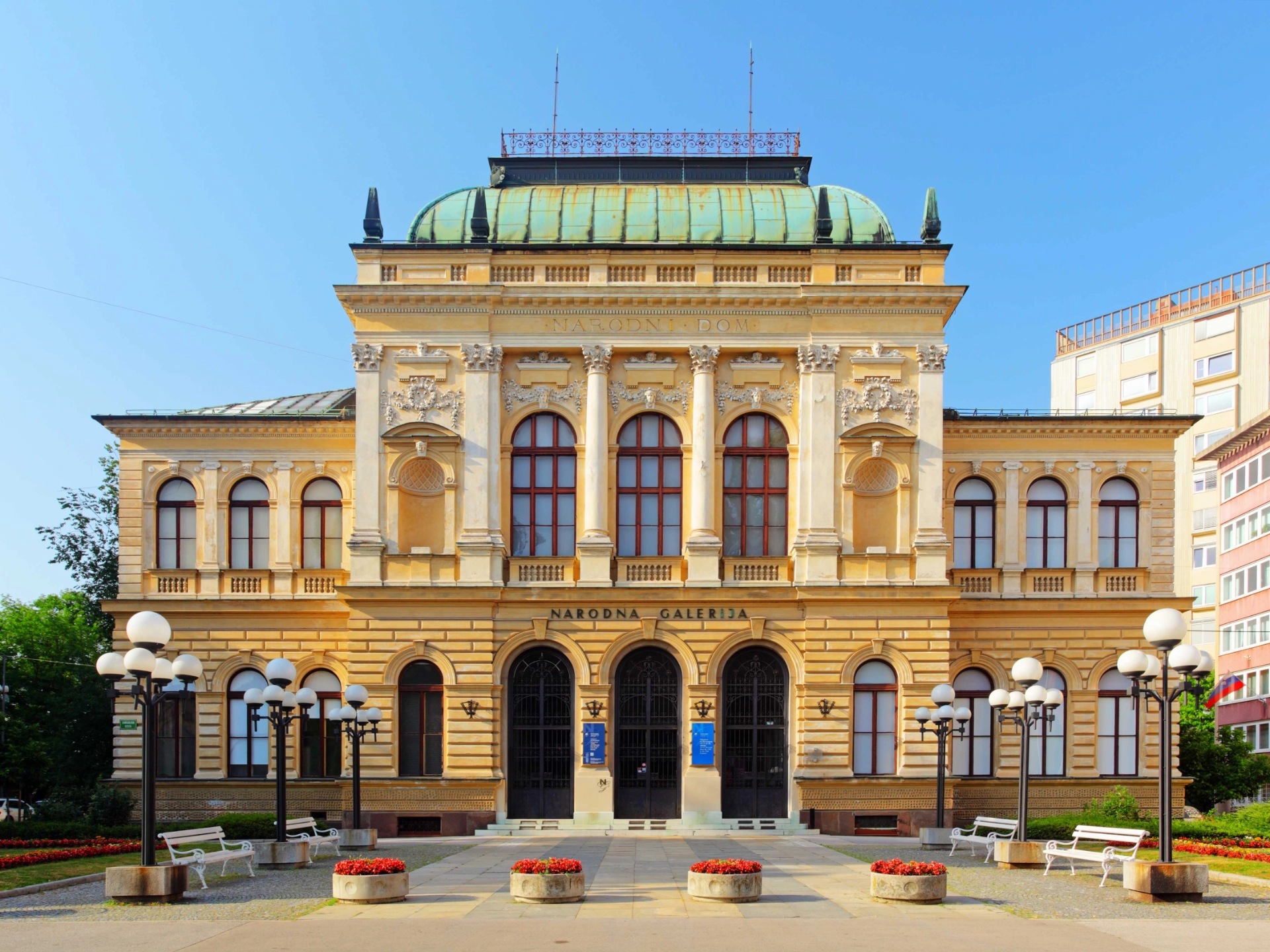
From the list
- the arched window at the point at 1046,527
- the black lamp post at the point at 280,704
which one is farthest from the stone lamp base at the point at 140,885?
the arched window at the point at 1046,527

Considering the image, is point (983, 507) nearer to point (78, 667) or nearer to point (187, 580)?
point (187, 580)

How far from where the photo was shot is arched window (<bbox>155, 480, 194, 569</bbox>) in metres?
45.2

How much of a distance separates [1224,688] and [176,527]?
5691 cm

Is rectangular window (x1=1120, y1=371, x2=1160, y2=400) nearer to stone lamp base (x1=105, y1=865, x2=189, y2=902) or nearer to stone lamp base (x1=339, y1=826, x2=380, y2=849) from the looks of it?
stone lamp base (x1=339, y1=826, x2=380, y2=849)

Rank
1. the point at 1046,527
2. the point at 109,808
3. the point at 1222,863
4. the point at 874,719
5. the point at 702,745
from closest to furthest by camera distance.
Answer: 1. the point at 1222,863
2. the point at 109,808
3. the point at 702,745
4. the point at 874,719
5. the point at 1046,527

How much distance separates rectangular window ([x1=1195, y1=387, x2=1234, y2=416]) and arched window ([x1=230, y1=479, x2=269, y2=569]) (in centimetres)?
6780

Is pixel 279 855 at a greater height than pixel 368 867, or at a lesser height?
lesser

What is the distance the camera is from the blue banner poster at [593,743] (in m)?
41.8

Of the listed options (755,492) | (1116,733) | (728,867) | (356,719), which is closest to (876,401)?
(755,492)

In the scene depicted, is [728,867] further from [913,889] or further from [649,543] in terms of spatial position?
[649,543]

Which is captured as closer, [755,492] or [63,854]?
[63,854]

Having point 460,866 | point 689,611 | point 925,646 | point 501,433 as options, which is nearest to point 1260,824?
point 925,646

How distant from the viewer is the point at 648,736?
4275cm

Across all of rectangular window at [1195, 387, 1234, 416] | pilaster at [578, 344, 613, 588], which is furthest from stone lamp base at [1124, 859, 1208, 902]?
rectangular window at [1195, 387, 1234, 416]
